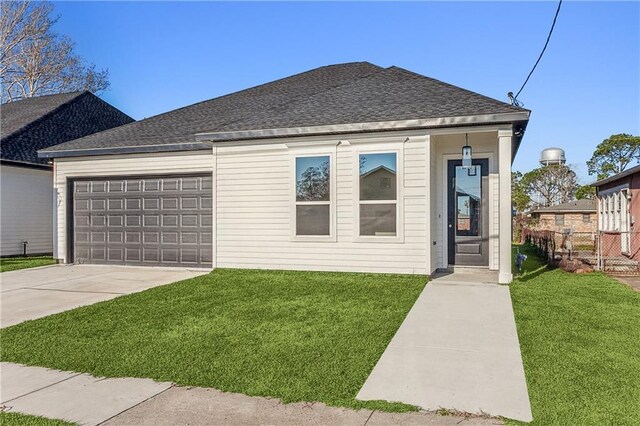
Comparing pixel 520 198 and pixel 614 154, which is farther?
pixel 520 198

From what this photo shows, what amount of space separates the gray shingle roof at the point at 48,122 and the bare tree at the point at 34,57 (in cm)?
888

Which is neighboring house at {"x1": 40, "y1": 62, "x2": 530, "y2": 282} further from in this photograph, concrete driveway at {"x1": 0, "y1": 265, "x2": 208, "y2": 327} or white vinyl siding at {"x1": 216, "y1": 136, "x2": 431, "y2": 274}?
concrete driveway at {"x1": 0, "y1": 265, "x2": 208, "y2": 327}

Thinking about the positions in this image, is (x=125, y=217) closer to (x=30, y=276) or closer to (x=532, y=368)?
(x=30, y=276)

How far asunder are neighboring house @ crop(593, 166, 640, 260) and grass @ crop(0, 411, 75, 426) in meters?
12.6

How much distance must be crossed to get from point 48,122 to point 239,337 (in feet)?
49.1

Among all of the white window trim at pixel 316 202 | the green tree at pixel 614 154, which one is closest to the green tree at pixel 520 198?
the green tree at pixel 614 154

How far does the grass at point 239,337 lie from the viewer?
3555 mm

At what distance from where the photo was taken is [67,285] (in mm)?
8250

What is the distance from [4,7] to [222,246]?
80.0 feet

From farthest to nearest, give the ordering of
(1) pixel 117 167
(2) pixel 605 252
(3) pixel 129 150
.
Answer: (2) pixel 605 252 → (1) pixel 117 167 → (3) pixel 129 150

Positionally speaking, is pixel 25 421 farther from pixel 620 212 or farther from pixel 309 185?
pixel 620 212

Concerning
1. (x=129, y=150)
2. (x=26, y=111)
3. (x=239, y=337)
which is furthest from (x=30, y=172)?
(x=239, y=337)

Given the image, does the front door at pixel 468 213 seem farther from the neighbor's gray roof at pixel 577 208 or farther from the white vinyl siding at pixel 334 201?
the neighbor's gray roof at pixel 577 208

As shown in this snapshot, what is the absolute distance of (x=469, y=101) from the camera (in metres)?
8.19
